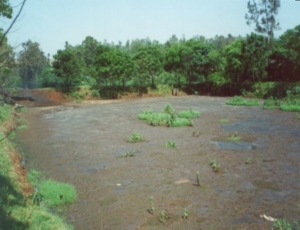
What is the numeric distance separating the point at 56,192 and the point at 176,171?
475cm

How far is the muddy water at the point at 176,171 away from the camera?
28.7 ft

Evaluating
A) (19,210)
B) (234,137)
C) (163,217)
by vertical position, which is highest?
(234,137)

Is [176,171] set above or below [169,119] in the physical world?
below

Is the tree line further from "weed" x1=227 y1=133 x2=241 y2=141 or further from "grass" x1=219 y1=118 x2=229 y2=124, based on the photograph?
"weed" x1=227 y1=133 x2=241 y2=141

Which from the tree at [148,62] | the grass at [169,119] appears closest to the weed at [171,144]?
the grass at [169,119]

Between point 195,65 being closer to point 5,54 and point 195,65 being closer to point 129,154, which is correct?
point 129,154

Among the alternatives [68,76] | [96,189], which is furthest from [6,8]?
[68,76]

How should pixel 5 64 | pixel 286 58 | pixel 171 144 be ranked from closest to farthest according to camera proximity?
pixel 5 64 → pixel 171 144 → pixel 286 58

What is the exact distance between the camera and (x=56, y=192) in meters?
10.3

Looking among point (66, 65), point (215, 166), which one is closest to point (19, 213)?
point (215, 166)

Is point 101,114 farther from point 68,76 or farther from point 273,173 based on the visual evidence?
point 273,173

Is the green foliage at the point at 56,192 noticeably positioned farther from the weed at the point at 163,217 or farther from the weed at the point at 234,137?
the weed at the point at 234,137

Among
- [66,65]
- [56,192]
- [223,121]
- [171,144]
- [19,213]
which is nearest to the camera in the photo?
[19,213]

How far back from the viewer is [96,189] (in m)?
10.9
